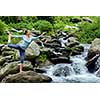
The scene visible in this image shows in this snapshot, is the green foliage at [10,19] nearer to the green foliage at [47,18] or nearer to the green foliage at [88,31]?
the green foliage at [47,18]

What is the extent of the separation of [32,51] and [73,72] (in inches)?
19.9

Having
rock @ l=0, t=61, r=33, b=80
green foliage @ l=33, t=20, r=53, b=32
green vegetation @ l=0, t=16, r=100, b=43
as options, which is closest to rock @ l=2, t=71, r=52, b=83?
rock @ l=0, t=61, r=33, b=80

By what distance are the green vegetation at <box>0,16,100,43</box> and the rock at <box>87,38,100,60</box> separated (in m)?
0.05

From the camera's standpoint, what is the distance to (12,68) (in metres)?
3.96

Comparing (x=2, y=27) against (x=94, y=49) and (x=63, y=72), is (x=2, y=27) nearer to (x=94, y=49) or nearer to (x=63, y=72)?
(x=63, y=72)

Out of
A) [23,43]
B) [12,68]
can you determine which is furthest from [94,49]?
[12,68]

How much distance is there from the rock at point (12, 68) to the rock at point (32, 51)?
0.22 feet

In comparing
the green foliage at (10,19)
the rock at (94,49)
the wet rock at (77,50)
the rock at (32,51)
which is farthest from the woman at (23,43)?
the rock at (94,49)

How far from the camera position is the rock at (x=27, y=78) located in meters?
3.95
